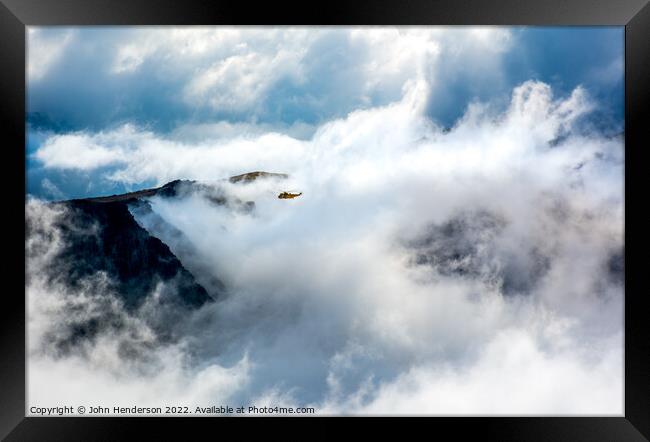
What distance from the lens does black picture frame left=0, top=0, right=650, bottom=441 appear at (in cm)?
309

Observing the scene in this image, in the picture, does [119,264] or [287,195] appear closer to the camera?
[287,195]

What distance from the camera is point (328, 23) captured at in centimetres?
317

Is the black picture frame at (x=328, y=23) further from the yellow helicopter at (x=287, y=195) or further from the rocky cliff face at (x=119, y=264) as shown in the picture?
the yellow helicopter at (x=287, y=195)

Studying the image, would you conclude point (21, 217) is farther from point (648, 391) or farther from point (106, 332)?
point (648, 391)

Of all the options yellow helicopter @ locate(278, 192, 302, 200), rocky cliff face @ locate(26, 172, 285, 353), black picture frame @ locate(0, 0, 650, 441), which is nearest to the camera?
black picture frame @ locate(0, 0, 650, 441)

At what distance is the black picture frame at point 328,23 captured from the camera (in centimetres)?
309

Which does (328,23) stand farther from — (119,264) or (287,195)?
(119,264)

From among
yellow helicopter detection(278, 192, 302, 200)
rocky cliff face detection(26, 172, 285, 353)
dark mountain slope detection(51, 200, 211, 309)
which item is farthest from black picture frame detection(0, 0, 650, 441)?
yellow helicopter detection(278, 192, 302, 200)

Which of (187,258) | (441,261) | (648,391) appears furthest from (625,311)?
(187,258)

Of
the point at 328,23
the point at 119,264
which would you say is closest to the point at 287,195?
the point at 328,23

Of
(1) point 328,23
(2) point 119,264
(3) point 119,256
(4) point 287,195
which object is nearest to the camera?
(1) point 328,23

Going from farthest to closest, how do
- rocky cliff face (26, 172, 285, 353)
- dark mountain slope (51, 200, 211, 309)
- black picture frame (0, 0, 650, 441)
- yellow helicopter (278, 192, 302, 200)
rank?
yellow helicopter (278, 192, 302, 200) < dark mountain slope (51, 200, 211, 309) < rocky cliff face (26, 172, 285, 353) < black picture frame (0, 0, 650, 441)

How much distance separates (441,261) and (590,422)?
74.0 inches

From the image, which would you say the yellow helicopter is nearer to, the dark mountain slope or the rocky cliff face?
the rocky cliff face
